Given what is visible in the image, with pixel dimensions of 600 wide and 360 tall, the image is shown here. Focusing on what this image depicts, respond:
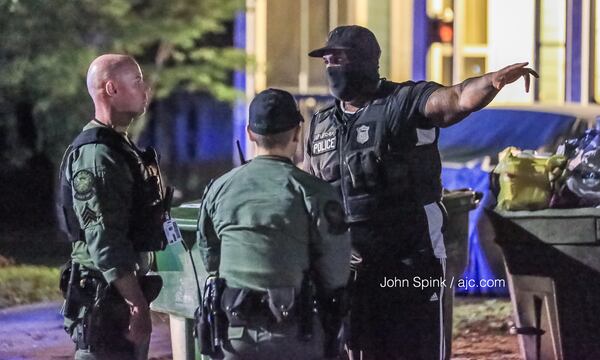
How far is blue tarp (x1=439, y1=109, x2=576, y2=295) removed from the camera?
28.7ft

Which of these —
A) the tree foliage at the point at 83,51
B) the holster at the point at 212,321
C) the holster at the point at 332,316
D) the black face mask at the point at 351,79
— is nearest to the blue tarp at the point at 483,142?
the tree foliage at the point at 83,51

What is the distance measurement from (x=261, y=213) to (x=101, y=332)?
3.10ft

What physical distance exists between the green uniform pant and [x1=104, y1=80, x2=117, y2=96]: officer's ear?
114 cm

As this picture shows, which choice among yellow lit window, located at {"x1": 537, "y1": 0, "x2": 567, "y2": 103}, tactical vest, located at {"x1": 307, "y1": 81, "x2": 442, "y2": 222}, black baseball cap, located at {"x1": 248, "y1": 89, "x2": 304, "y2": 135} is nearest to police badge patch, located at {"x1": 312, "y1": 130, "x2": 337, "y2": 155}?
tactical vest, located at {"x1": 307, "y1": 81, "x2": 442, "y2": 222}

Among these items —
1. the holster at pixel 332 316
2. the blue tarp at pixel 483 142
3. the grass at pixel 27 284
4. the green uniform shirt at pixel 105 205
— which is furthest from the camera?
Result: the grass at pixel 27 284

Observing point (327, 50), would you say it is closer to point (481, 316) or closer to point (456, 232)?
point (456, 232)

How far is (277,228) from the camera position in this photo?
159 inches

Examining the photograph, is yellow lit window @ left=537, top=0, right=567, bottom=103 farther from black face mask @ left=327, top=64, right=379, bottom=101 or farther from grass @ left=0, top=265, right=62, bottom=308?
black face mask @ left=327, top=64, right=379, bottom=101

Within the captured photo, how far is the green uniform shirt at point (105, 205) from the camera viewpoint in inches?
174

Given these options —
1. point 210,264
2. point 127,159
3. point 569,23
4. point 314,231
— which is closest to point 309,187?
point 314,231

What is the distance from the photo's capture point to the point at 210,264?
4.30 meters

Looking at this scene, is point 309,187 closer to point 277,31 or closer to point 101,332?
point 101,332

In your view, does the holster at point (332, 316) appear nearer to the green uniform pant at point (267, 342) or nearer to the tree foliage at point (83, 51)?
the green uniform pant at point (267, 342)

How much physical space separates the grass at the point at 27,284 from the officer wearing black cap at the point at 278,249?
18.2 feet
